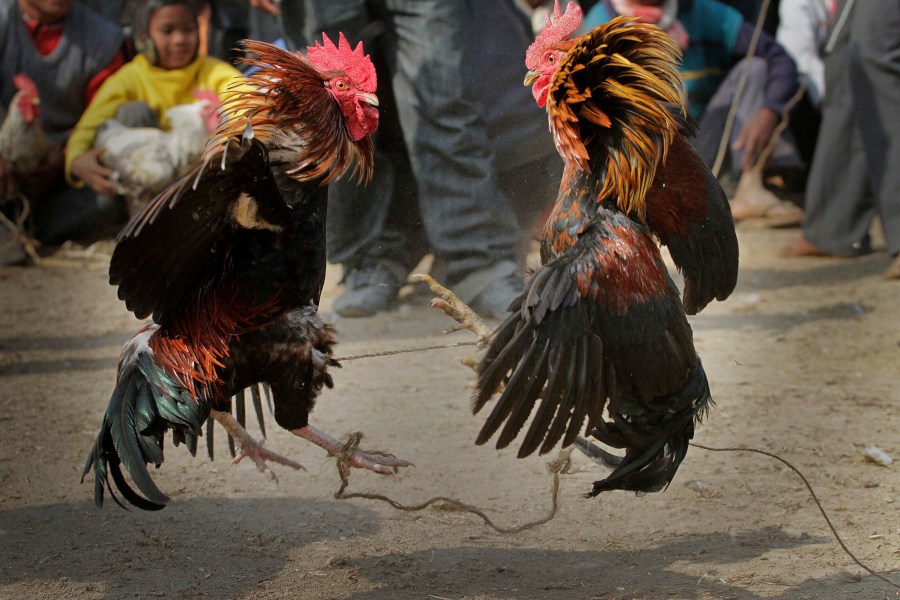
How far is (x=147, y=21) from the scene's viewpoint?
720 centimetres

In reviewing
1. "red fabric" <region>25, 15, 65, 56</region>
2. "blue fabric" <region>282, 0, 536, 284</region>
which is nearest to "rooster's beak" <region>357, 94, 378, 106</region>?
"blue fabric" <region>282, 0, 536, 284</region>

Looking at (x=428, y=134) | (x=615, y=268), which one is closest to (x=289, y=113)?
(x=615, y=268)

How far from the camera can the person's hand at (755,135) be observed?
7500 millimetres

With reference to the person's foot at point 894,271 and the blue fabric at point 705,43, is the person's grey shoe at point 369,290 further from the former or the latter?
the person's foot at point 894,271

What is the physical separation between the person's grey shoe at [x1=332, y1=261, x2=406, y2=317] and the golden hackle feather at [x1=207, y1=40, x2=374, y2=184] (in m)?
2.62

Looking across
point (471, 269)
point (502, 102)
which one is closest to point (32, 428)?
point (471, 269)

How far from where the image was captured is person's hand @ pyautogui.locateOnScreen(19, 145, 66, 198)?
7.12 m

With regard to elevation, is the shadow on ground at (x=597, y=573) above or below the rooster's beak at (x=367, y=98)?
below

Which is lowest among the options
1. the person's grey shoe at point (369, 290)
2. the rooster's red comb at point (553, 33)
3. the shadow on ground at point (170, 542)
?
the person's grey shoe at point (369, 290)

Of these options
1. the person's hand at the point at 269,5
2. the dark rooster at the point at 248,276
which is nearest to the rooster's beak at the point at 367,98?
the dark rooster at the point at 248,276

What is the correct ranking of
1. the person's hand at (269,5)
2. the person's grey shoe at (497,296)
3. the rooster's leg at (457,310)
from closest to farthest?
the rooster's leg at (457,310)
the person's grey shoe at (497,296)
the person's hand at (269,5)

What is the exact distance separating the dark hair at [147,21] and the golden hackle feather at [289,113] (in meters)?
4.53

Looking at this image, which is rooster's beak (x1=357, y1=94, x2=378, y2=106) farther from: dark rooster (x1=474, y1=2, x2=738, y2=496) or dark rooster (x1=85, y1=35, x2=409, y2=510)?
dark rooster (x1=474, y1=2, x2=738, y2=496)

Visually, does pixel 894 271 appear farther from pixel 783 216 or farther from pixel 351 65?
pixel 351 65
